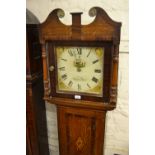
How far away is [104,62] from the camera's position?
3.11 feet

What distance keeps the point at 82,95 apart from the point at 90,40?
30 cm

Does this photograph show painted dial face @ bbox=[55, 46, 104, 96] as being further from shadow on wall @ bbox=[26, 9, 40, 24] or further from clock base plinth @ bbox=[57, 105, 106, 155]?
shadow on wall @ bbox=[26, 9, 40, 24]

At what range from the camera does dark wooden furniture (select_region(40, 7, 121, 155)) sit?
89 cm

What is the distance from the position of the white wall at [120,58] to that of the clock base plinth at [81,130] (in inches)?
9.5

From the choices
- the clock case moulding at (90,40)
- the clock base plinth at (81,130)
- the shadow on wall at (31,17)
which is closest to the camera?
the clock case moulding at (90,40)

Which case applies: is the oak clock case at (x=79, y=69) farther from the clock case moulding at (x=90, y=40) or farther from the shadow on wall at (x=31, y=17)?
the shadow on wall at (x=31, y=17)

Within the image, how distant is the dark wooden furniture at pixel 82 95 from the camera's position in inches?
34.9

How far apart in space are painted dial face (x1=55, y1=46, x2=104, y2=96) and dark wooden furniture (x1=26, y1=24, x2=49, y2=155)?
0.60ft

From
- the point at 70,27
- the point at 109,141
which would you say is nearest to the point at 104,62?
the point at 70,27

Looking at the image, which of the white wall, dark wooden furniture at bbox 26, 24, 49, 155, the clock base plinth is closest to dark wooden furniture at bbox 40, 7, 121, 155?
the clock base plinth

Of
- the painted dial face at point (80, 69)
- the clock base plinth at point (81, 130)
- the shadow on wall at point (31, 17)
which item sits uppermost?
the shadow on wall at point (31, 17)

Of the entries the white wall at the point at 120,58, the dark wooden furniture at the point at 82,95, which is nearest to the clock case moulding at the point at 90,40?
the dark wooden furniture at the point at 82,95
